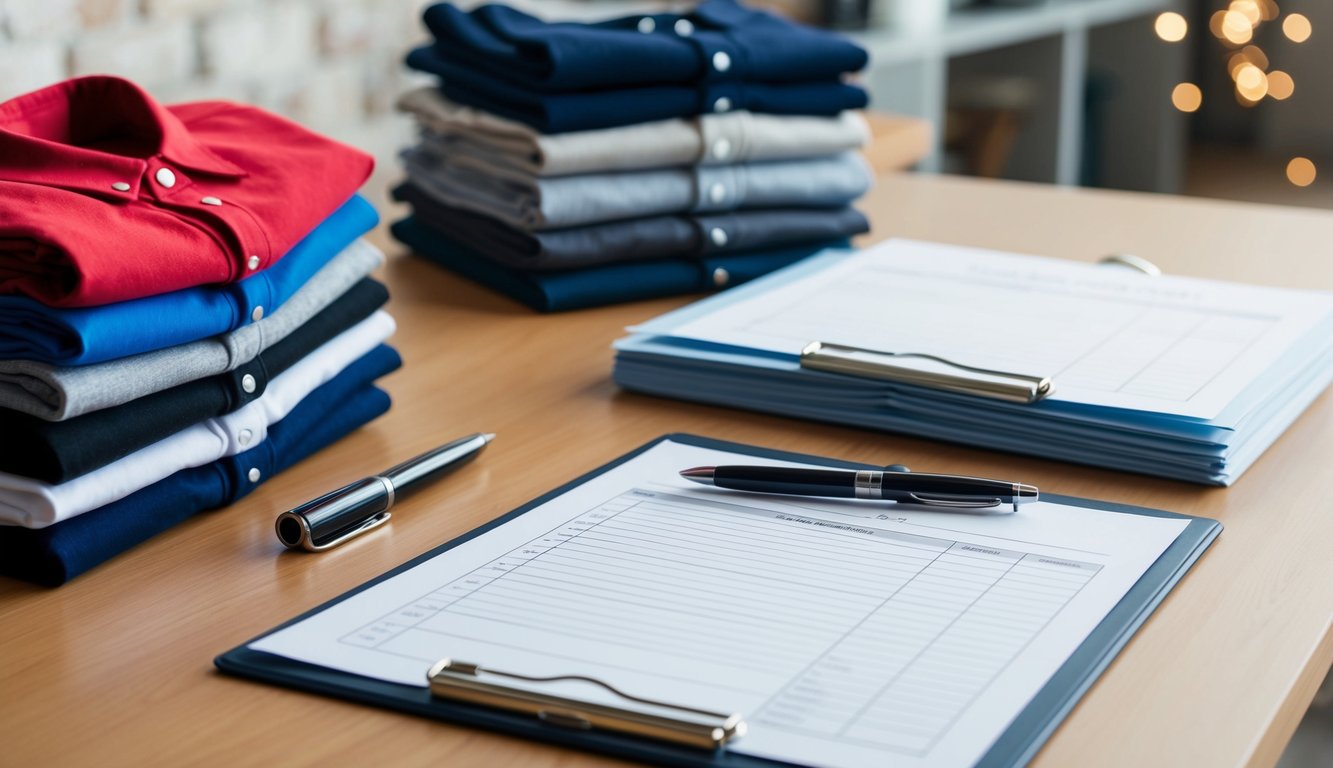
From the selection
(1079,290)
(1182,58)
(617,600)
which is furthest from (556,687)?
(1182,58)

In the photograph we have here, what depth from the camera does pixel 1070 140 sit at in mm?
3336

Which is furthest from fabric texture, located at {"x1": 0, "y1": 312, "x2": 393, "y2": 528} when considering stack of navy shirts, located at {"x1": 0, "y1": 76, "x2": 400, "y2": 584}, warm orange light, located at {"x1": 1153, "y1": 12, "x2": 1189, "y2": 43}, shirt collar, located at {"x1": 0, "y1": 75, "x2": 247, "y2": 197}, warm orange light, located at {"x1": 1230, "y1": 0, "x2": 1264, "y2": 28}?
warm orange light, located at {"x1": 1230, "y1": 0, "x2": 1264, "y2": 28}

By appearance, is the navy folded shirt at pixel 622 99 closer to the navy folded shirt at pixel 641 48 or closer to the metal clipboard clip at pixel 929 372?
the navy folded shirt at pixel 641 48

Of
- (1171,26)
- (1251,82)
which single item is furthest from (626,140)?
(1251,82)

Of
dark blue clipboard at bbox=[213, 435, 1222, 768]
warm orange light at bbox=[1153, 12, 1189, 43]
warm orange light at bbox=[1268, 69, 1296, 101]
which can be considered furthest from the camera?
warm orange light at bbox=[1268, 69, 1296, 101]

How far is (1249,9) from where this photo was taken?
4.14 m

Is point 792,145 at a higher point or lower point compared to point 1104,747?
higher

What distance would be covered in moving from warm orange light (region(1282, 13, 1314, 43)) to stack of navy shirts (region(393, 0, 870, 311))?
335cm

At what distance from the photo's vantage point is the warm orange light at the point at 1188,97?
420 centimetres

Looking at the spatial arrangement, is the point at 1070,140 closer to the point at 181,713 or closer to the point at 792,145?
the point at 792,145

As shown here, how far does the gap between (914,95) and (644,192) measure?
69.9 inches

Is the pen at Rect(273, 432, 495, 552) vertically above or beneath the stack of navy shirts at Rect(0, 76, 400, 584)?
beneath

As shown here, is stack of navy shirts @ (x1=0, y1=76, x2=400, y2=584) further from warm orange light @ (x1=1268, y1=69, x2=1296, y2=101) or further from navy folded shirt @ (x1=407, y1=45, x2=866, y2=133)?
warm orange light @ (x1=1268, y1=69, x2=1296, y2=101)

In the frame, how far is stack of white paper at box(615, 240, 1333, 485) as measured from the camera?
837 millimetres
